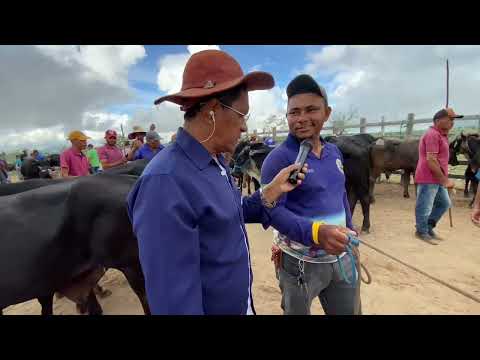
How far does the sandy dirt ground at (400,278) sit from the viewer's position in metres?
3.31

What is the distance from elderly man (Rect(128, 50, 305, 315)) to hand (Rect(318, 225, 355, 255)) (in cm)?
49

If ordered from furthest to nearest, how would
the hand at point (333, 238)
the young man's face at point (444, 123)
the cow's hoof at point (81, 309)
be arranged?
1. the young man's face at point (444, 123)
2. the cow's hoof at point (81, 309)
3. the hand at point (333, 238)

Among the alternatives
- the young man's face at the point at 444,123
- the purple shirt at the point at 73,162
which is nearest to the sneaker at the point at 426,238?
the young man's face at the point at 444,123

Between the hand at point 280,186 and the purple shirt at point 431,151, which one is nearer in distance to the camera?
the hand at point 280,186

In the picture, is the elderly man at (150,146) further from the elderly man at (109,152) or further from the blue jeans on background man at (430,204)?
the blue jeans on background man at (430,204)

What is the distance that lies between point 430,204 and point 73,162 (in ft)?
22.7

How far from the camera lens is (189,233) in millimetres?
923

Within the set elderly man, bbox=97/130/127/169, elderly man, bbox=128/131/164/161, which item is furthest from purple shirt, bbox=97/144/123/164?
elderly man, bbox=128/131/164/161

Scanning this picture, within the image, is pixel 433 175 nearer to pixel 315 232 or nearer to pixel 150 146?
pixel 315 232

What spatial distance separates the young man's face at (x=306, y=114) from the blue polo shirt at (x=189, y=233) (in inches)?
31.6

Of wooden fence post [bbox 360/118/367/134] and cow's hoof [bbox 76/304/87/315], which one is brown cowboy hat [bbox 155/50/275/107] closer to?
cow's hoof [bbox 76/304/87/315]

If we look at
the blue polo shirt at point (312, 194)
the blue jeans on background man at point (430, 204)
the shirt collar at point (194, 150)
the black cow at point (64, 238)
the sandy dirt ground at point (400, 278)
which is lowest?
the sandy dirt ground at point (400, 278)

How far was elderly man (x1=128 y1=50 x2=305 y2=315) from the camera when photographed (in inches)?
35.6

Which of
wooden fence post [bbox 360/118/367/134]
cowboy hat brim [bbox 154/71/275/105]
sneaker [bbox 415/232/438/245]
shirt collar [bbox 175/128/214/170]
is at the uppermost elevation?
wooden fence post [bbox 360/118/367/134]
